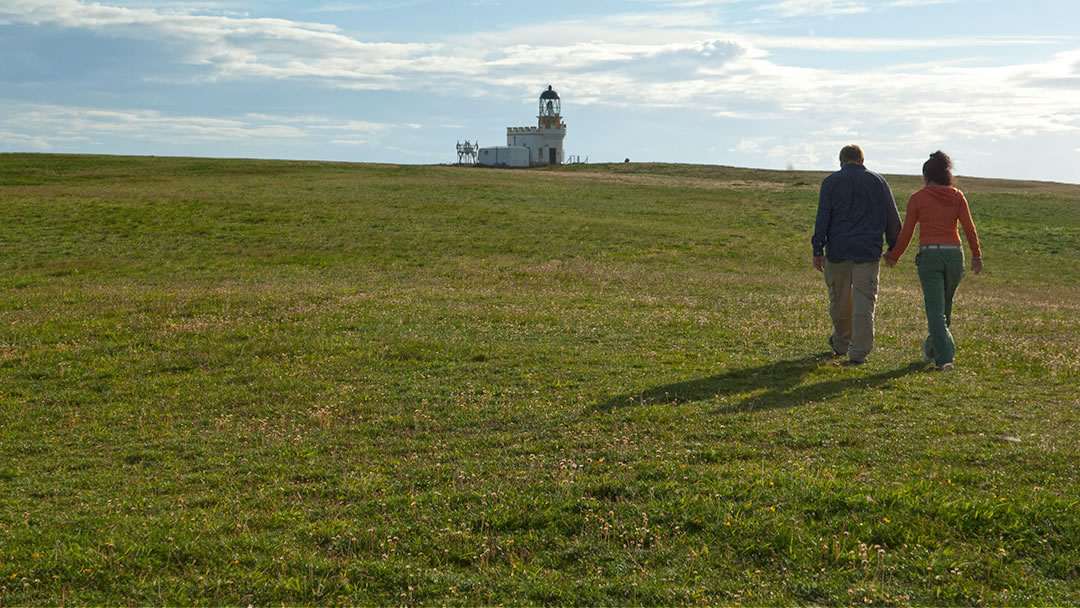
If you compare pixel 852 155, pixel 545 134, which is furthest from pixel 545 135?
pixel 852 155

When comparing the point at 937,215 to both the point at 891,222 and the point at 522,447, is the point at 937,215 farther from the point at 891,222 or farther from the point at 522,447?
the point at 522,447

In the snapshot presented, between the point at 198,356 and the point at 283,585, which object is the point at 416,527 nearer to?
the point at 283,585

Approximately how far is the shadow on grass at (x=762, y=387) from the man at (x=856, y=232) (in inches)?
38.7

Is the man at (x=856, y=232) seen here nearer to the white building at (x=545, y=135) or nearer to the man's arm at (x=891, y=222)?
the man's arm at (x=891, y=222)

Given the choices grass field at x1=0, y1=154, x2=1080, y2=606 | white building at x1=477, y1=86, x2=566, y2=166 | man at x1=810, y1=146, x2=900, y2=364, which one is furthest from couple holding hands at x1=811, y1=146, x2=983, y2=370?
white building at x1=477, y1=86, x2=566, y2=166

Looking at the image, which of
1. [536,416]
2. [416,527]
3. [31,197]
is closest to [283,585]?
[416,527]

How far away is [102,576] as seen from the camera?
6520mm

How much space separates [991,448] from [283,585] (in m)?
7.36

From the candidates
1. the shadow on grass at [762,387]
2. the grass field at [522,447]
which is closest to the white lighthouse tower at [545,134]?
the grass field at [522,447]

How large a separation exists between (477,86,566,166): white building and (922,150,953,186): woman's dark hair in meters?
113

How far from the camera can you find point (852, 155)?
559 inches

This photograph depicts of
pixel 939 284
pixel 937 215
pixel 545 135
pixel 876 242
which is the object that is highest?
pixel 545 135

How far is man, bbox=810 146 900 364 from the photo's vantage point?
13.9 metres

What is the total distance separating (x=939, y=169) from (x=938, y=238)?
1121 millimetres
